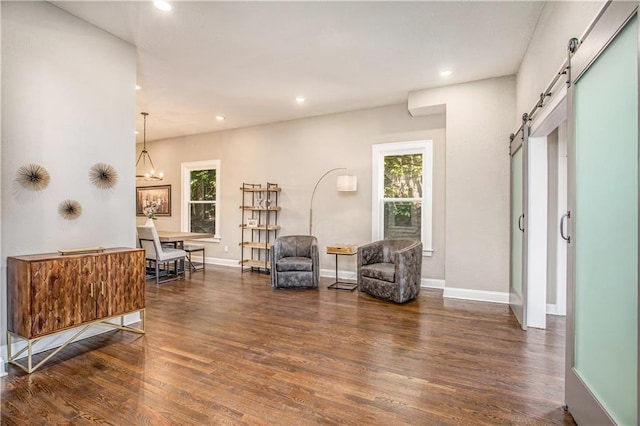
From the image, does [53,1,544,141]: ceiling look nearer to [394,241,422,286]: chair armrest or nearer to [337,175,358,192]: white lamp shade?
[337,175,358,192]: white lamp shade

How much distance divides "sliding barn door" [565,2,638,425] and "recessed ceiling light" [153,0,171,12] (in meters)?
3.04

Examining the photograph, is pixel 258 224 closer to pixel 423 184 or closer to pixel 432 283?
pixel 423 184

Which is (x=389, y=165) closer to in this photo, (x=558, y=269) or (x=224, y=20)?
(x=558, y=269)

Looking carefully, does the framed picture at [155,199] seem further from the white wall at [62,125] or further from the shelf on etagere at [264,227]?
the white wall at [62,125]

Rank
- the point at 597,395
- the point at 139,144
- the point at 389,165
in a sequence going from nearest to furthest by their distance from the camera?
the point at 597,395 < the point at 389,165 < the point at 139,144

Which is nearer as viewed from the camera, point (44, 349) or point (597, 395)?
point (597, 395)

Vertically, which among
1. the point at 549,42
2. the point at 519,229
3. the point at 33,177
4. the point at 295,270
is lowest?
the point at 295,270

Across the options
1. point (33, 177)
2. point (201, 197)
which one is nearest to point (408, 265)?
point (33, 177)

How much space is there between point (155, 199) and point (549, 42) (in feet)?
26.9

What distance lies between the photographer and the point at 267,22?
299cm

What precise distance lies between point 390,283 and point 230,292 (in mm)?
2318

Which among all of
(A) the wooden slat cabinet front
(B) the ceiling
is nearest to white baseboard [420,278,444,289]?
(B) the ceiling

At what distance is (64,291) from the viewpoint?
8.26 feet

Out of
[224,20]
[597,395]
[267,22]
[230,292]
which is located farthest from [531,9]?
[230,292]
